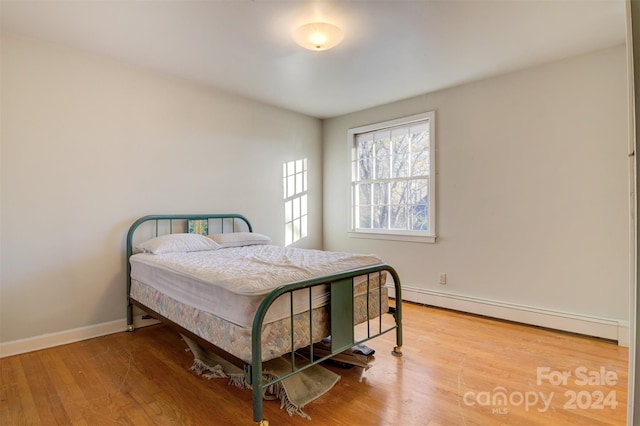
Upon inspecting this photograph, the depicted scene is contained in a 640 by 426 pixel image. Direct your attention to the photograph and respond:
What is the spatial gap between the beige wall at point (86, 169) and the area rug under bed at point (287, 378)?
1.33m

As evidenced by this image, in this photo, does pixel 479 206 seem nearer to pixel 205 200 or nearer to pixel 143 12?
pixel 205 200

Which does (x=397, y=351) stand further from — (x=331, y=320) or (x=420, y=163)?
(x=420, y=163)

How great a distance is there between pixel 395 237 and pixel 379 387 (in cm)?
226

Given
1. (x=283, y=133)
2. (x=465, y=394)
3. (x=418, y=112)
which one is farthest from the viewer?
(x=283, y=133)

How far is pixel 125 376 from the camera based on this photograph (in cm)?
211

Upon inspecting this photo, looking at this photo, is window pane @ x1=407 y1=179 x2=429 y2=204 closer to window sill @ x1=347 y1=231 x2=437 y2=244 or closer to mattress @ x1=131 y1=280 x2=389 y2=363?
window sill @ x1=347 y1=231 x2=437 y2=244

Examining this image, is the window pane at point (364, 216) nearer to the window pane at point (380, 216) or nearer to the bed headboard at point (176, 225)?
the window pane at point (380, 216)

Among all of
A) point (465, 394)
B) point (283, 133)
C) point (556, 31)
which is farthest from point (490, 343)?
point (283, 133)

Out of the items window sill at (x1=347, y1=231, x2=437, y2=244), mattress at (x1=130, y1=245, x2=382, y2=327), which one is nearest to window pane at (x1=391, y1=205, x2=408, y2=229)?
window sill at (x1=347, y1=231, x2=437, y2=244)

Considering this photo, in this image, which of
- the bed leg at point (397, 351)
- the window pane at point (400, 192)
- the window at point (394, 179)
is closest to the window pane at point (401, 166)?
the window at point (394, 179)

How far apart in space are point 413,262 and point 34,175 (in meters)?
3.64

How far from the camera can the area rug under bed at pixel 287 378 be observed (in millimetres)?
1795

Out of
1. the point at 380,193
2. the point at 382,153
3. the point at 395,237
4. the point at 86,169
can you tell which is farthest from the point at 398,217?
the point at 86,169

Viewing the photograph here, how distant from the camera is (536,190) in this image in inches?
119
